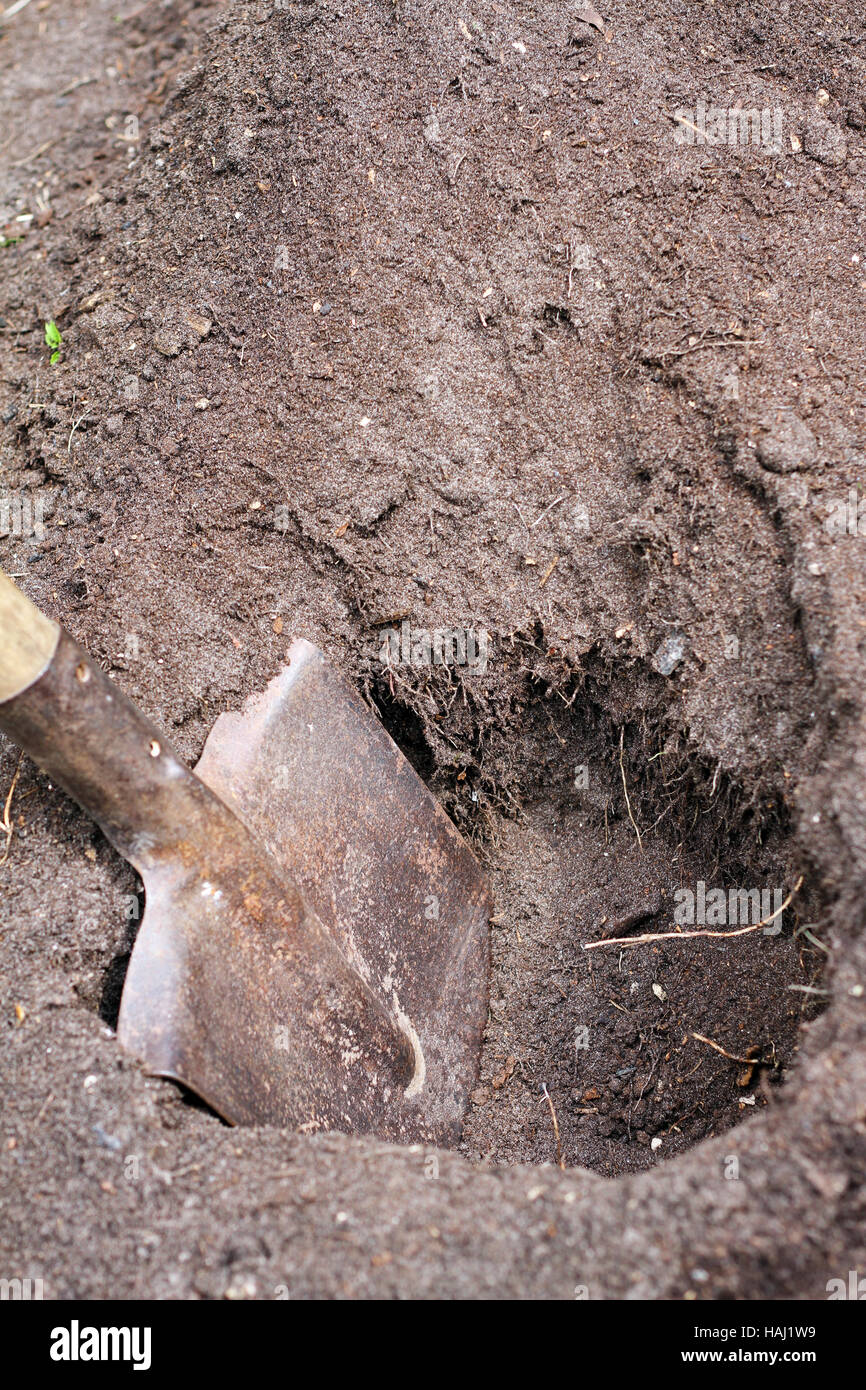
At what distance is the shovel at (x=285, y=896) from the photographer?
6.46ft

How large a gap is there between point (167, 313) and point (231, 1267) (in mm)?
2433

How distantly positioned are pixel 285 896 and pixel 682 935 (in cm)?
101

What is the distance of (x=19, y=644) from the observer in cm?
178

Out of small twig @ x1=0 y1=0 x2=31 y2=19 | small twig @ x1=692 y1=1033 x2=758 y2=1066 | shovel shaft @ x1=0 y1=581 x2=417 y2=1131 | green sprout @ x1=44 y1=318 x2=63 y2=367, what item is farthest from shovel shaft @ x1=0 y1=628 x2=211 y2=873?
small twig @ x1=0 y1=0 x2=31 y2=19

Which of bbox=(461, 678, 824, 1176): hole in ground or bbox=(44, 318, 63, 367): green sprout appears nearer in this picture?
bbox=(461, 678, 824, 1176): hole in ground

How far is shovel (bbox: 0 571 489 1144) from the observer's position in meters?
1.97

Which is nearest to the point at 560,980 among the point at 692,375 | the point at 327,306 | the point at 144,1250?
the point at 144,1250

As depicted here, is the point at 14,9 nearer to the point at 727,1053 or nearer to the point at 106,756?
the point at 106,756

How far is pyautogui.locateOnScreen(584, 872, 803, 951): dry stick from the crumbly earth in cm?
4

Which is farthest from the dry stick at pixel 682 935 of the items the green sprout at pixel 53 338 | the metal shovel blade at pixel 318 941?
the green sprout at pixel 53 338

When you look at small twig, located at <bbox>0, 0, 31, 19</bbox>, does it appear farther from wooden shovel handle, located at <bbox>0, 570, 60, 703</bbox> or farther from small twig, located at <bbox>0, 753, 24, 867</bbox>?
wooden shovel handle, located at <bbox>0, 570, 60, 703</bbox>

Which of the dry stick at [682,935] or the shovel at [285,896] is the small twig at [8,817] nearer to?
the shovel at [285,896]

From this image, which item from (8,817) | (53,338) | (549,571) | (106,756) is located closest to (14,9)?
(53,338)

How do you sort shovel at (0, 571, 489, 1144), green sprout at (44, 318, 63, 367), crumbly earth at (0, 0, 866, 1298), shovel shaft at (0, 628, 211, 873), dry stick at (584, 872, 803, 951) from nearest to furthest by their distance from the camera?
shovel shaft at (0, 628, 211, 873) → shovel at (0, 571, 489, 1144) → dry stick at (584, 872, 803, 951) → crumbly earth at (0, 0, 866, 1298) → green sprout at (44, 318, 63, 367)
